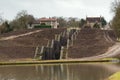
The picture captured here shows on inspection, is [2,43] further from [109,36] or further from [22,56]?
[109,36]

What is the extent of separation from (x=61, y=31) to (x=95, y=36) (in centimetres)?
874

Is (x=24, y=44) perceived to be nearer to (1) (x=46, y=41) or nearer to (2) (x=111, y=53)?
(1) (x=46, y=41)

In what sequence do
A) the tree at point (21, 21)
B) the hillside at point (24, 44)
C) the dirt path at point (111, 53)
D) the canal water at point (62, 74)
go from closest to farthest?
the canal water at point (62, 74), the dirt path at point (111, 53), the hillside at point (24, 44), the tree at point (21, 21)

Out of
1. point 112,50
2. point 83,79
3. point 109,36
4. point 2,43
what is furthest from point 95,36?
point 83,79

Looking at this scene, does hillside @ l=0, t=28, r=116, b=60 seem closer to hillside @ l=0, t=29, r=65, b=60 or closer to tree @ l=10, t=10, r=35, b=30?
hillside @ l=0, t=29, r=65, b=60

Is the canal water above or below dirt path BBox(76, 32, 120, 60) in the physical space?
above

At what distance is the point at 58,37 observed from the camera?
8650 centimetres

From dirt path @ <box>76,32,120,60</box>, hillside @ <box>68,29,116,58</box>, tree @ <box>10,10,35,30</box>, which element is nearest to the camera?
dirt path @ <box>76,32,120,60</box>

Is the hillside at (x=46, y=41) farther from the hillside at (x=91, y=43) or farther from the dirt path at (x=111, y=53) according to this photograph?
the dirt path at (x=111, y=53)

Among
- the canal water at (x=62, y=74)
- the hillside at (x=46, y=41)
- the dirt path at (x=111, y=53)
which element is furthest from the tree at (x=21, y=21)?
the canal water at (x=62, y=74)

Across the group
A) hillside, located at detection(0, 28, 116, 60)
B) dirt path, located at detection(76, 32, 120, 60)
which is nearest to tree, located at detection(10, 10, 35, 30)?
hillside, located at detection(0, 28, 116, 60)

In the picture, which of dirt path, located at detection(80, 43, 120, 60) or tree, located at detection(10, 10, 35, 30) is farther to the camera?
tree, located at detection(10, 10, 35, 30)

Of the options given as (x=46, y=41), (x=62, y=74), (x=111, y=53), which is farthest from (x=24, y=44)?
(x=62, y=74)

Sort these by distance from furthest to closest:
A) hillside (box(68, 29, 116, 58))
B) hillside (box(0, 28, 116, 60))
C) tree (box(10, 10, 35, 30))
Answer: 1. tree (box(10, 10, 35, 30))
2. hillside (box(0, 28, 116, 60))
3. hillside (box(68, 29, 116, 58))
